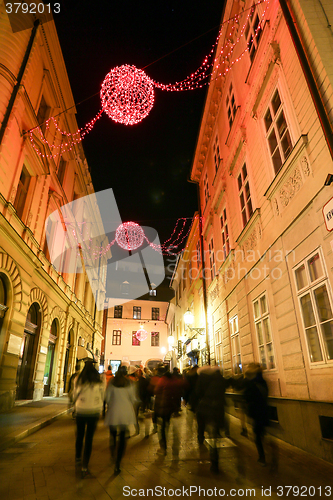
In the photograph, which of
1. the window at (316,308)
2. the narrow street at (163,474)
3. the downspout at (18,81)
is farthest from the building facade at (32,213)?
the window at (316,308)

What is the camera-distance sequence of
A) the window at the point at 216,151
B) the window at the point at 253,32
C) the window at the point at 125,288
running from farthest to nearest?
the window at the point at 125,288
the window at the point at 216,151
the window at the point at 253,32

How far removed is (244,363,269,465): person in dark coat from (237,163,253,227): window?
18.8 feet

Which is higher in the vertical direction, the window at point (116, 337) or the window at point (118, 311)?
the window at point (118, 311)

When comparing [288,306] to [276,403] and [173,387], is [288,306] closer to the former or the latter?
[276,403]

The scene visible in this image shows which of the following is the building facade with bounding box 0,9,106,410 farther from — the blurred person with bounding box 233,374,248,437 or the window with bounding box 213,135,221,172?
the blurred person with bounding box 233,374,248,437

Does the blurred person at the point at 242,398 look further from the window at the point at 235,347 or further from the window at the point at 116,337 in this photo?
the window at the point at 116,337

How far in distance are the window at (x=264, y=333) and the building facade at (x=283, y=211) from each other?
29mm

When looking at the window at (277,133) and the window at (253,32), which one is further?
the window at (253,32)

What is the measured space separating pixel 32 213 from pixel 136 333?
3279cm

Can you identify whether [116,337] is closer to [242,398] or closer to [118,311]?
[118,311]

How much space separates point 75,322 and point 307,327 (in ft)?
63.6

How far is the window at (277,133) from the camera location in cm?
755

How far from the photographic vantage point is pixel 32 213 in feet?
46.0

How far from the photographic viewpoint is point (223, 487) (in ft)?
13.8
